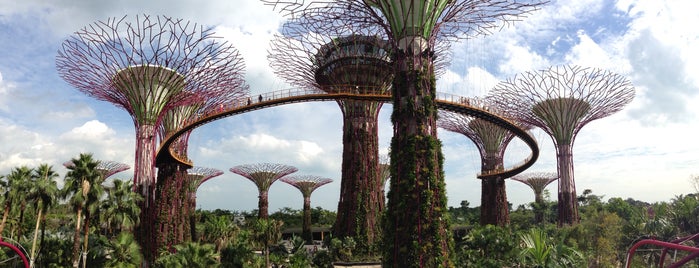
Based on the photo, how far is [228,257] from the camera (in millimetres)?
26766

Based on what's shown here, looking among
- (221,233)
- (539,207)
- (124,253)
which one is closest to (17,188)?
(124,253)

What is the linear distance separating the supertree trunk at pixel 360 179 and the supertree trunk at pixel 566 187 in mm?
20437

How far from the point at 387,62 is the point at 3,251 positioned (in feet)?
102

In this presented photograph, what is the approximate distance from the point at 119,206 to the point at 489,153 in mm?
44398

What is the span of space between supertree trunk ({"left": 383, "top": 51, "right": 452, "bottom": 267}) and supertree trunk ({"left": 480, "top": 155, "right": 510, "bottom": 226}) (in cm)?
3734

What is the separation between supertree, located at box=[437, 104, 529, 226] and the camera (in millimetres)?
57469

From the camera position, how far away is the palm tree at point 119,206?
27.2m

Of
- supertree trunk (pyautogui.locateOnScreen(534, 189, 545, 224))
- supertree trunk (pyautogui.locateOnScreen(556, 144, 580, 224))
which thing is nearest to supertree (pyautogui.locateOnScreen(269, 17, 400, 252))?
supertree trunk (pyautogui.locateOnScreen(556, 144, 580, 224))

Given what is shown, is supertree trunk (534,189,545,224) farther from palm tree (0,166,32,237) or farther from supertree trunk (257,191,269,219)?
palm tree (0,166,32,237)

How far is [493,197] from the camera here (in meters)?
58.0

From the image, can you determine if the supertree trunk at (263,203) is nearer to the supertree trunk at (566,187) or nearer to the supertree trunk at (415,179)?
the supertree trunk at (566,187)

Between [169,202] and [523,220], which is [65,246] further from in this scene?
[523,220]

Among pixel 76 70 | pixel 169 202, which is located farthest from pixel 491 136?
pixel 76 70

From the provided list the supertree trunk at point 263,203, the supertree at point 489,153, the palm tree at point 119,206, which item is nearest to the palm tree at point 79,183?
the palm tree at point 119,206
